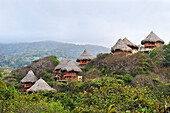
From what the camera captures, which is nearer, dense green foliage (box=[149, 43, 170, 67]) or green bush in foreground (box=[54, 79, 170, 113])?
green bush in foreground (box=[54, 79, 170, 113])

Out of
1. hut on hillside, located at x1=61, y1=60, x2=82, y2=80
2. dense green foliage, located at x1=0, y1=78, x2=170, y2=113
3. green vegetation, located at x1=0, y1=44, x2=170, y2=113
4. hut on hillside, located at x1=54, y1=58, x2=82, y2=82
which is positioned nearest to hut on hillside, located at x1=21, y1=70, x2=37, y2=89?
green vegetation, located at x1=0, y1=44, x2=170, y2=113

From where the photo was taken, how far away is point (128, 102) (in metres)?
14.6

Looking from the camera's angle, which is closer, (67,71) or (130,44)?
→ (67,71)

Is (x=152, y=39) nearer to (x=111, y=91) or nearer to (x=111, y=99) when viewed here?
(x=111, y=91)

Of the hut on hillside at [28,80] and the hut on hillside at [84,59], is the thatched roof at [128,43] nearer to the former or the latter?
the hut on hillside at [84,59]

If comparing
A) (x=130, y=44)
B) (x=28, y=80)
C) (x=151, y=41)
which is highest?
(x=151, y=41)

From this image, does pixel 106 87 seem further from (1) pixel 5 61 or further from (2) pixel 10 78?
(1) pixel 5 61

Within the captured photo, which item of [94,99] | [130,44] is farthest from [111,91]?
[130,44]

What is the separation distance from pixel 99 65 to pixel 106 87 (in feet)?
29.0

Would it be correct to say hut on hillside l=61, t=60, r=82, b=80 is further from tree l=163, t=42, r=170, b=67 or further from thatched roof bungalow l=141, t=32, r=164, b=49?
thatched roof bungalow l=141, t=32, r=164, b=49

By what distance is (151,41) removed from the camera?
3219 cm

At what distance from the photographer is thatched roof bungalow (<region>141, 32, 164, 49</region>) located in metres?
32.2

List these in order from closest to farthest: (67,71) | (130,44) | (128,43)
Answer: (67,71) < (130,44) < (128,43)

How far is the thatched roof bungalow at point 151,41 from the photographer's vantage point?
1270 inches
